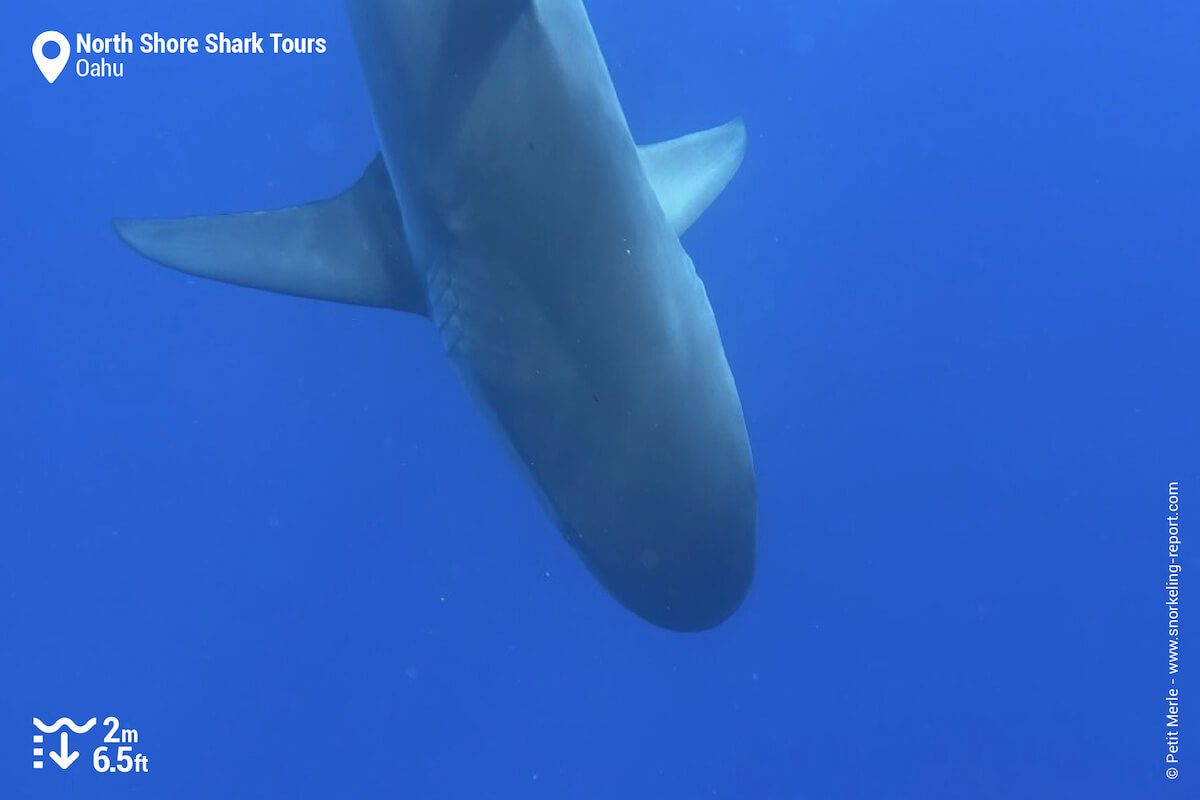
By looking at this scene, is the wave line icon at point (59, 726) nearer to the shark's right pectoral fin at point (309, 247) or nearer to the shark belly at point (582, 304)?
the shark's right pectoral fin at point (309, 247)

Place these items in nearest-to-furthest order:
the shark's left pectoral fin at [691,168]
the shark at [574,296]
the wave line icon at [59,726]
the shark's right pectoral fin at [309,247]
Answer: the shark at [574,296] → the shark's right pectoral fin at [309,247] → the shark's left pectoral fin at [691,168] → the wave line icon at [59,726]

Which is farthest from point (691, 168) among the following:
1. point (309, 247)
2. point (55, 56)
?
point (55, 56)

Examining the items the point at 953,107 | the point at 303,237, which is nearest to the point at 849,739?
the point at 953,107

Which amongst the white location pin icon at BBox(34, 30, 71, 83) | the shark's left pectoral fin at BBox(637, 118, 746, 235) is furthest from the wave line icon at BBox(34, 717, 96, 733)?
the shark's left pectoral fin at BBox(637, 118, 746, 235)

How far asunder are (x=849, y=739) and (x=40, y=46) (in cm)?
491

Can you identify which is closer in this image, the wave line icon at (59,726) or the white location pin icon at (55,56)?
A: the wave line icon at (59,726)

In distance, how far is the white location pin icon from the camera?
17.1 ft

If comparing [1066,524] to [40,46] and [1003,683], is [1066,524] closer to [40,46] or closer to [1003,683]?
[1003,683]

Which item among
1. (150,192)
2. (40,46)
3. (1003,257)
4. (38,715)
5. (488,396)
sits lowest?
(488,396)

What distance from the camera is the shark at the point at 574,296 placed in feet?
7.47

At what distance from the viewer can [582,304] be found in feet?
7.59

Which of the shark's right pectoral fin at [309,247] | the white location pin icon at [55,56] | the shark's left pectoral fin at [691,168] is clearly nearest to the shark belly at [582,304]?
the shark's right pectoral fin at [309,247]

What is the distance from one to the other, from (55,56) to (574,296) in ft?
13.4

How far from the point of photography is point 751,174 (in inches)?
202
